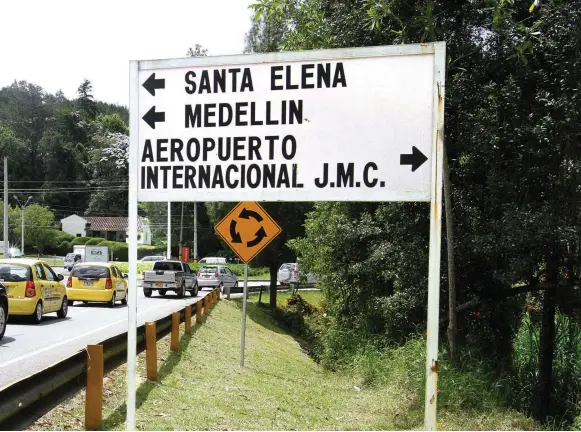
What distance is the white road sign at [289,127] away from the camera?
480cm

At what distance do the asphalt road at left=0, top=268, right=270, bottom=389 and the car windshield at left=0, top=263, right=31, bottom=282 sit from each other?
3.61 ft

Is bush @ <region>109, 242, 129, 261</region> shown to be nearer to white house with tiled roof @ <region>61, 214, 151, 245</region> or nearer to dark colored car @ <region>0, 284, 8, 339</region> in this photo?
white house with tiled roof @ <region>61, 214, 151, 245</region>

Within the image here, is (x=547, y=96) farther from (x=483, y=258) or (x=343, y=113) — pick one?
(x=343, y=113)

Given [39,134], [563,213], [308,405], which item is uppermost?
[39,134]

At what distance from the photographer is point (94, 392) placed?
251 inches

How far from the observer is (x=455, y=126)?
12.4 meters

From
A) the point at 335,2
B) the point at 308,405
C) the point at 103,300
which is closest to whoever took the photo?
the point at 308,405

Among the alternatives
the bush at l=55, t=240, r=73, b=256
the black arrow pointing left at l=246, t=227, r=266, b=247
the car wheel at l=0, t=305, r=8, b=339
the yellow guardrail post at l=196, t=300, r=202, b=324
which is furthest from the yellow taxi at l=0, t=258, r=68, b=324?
the bush at l=55, t=240, r=73, b=256

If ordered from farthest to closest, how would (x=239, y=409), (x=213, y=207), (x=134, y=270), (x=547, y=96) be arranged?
1. (x=213, y=207)
2. (x=547, y=96)
3. (x=239, y=409)
4. (x=134, y=270)

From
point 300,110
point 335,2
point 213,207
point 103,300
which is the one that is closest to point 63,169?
point 213,207

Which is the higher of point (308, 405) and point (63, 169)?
point (63, 169)

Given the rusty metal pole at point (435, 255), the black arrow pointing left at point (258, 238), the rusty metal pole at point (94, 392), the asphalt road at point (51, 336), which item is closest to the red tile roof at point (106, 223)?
the asphalt road at point (51, 336)

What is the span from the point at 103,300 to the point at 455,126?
15.3m

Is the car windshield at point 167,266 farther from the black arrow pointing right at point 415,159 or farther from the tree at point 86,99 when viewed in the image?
the tree at point 86,99
